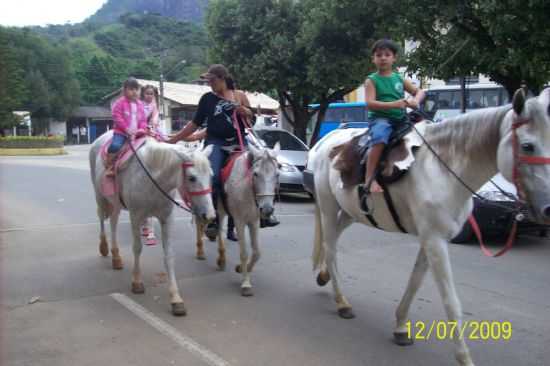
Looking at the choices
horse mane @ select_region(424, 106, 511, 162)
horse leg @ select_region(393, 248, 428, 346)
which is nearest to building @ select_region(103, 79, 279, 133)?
horse leg @ select_region(393, 248, 428, 346)

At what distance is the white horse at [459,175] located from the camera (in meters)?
3.21

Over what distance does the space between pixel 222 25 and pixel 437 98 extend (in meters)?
12.9

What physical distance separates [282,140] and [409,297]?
1047 centimetres

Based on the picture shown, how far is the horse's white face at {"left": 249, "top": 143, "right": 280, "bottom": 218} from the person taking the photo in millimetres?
5523

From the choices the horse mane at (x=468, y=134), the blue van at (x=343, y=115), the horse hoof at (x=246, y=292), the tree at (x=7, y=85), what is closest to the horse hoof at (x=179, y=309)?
the horse hoof at (x=246, y=292)

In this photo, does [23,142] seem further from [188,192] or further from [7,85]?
[188,192]

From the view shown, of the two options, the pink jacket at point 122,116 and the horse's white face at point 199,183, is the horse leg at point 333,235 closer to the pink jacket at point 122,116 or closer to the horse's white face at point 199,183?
the horse's white face at point 199,183

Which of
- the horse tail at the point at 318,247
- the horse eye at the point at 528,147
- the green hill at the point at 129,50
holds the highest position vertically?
the green hill at the point at 129,50

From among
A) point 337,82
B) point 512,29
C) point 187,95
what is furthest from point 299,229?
point 187,95

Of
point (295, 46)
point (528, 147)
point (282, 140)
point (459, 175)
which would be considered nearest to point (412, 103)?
point (459, 175)

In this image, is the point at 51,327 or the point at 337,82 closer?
the point at 51,327

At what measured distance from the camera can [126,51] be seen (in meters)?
90.5

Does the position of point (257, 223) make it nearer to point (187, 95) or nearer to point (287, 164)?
point (287, 164)
